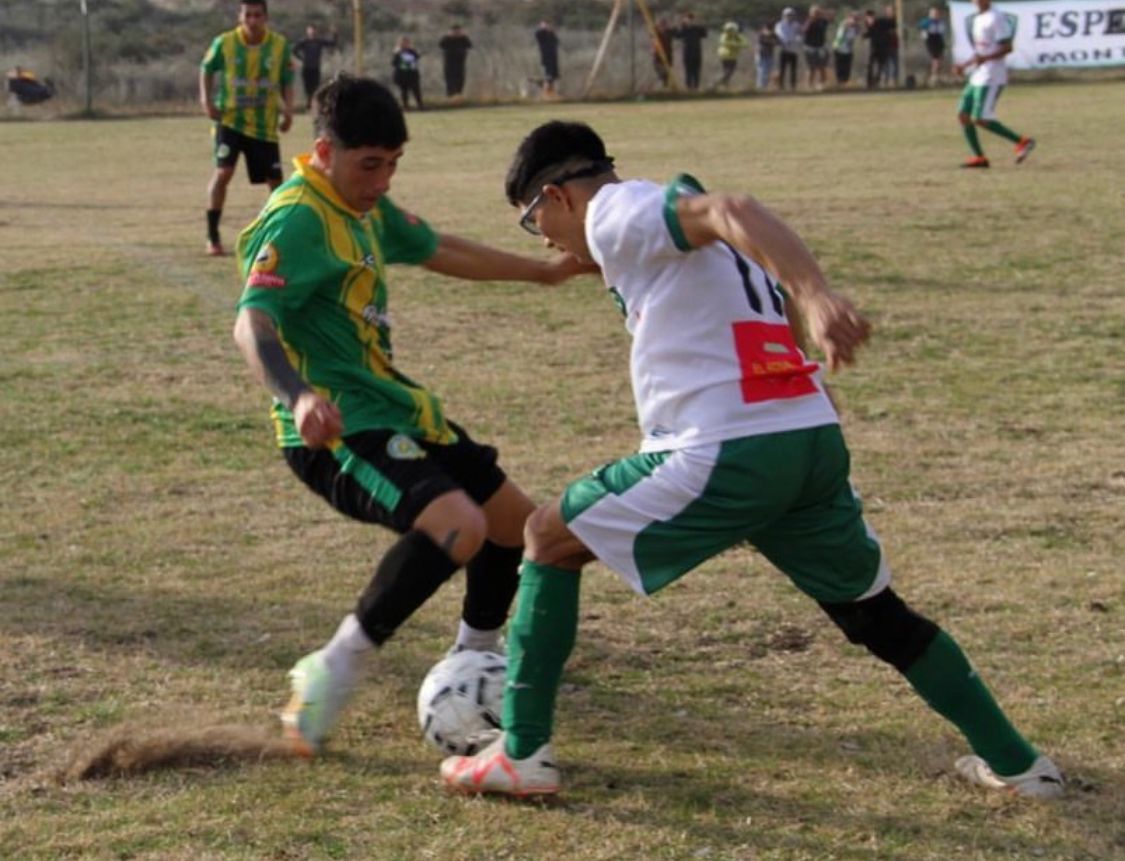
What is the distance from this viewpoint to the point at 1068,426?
827 centimetres

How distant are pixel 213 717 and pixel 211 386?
4699 millimetres

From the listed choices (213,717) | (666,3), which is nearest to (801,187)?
(213,717)

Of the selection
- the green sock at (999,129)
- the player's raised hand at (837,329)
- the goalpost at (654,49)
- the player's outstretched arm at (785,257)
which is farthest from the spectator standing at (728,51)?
the player's raised hand at (837,329)

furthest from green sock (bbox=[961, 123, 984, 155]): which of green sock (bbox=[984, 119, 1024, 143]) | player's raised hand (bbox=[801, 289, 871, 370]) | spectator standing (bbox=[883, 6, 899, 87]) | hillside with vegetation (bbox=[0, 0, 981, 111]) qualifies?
spectator standing (bbox=[883, 6, 899, 87])

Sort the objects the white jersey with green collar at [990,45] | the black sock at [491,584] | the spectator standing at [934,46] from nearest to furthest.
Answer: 1. the black sock at [491,584]
2. the white jersey with green collar at [990,45]
3. the spectator standing at [934,46]

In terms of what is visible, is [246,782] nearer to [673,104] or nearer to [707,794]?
[707,794]

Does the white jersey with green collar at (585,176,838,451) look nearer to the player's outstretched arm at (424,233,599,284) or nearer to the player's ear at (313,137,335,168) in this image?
the player's ear at (313,137,335,168)

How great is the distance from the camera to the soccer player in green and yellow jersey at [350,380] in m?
4.51

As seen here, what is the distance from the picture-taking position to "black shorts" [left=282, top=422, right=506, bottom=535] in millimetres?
4512

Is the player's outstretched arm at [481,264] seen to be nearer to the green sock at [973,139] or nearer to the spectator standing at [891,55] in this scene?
the green sock at [973,139]

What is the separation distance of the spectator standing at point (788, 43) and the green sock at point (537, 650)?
37.0 metres

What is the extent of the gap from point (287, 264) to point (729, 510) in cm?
125

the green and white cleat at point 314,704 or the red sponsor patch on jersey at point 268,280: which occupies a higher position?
the red sponsor patch on jersey at point 268,280

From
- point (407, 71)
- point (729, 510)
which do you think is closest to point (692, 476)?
point (729, 510)
